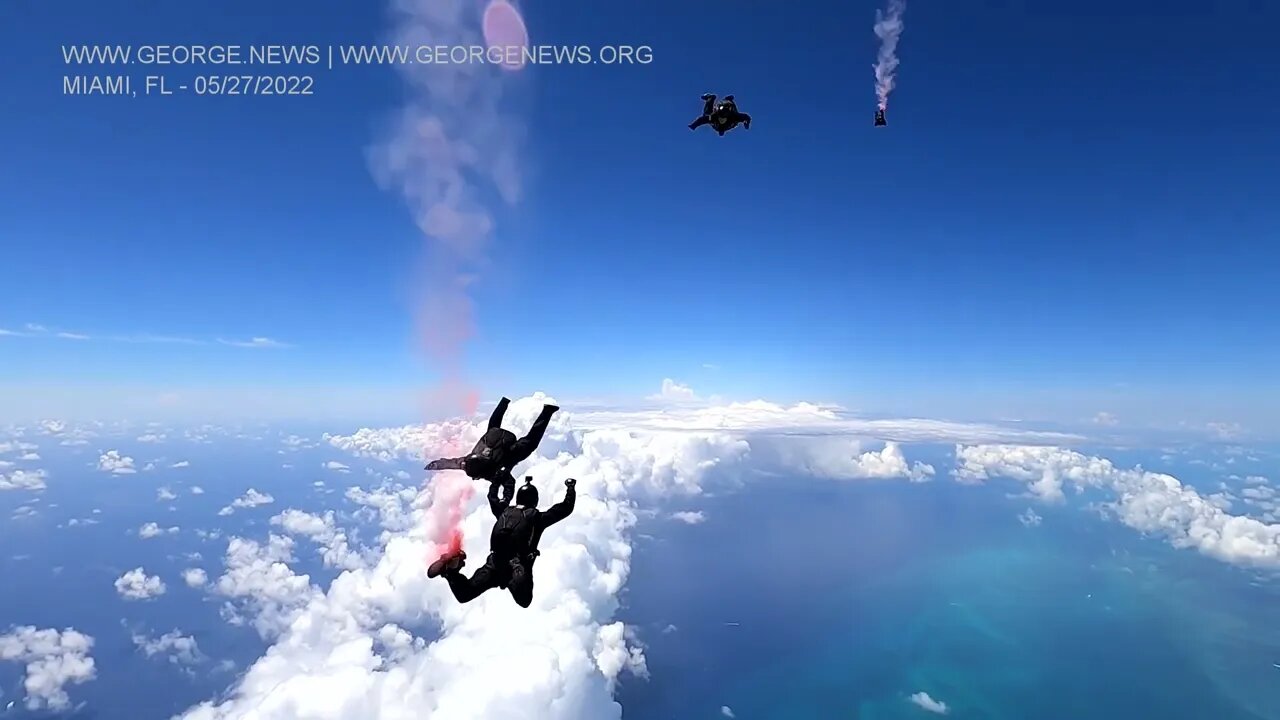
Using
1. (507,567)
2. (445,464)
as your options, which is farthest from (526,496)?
(445,464)

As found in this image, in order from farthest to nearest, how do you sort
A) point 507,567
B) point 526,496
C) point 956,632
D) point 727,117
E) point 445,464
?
point 956,632 → point 727,117 → point 526,496 → point 507,567 → point 445,464

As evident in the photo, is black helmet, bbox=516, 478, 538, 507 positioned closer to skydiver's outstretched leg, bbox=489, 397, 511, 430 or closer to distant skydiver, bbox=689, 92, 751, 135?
skydiver's outstretched leg, bbox=489, 397, 511, 430

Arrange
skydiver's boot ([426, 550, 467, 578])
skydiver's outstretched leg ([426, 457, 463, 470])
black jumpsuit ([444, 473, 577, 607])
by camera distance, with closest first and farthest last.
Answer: skydiver's boot ([426, 550, 467, 578]), skydiver's outstretched leg ([426, 457, 463, 470]), black jumpsuit ([444, 473, 577, 607])

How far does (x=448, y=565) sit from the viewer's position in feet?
22.5

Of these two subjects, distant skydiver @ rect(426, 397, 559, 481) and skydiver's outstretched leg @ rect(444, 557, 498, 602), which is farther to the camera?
distant skydiver @ rect(426, 397, 559, 481)

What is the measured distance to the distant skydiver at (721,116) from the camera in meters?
9.77

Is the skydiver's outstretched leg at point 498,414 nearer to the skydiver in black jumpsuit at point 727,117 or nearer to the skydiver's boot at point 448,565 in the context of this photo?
the skydiver's boot at point 448,565

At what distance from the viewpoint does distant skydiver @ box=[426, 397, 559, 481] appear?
23.9ft

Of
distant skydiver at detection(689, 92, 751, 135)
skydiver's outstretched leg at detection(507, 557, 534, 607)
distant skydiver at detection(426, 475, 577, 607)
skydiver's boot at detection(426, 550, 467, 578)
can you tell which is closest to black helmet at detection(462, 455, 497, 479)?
distant skydiver at detection(426, 475, 577, 607)

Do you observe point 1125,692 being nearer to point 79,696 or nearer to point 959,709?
point 959,709

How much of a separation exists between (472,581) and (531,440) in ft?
6.92

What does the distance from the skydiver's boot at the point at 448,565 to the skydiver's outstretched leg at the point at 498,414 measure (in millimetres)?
1796

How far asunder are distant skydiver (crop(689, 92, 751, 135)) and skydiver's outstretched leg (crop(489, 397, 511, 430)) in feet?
20.7

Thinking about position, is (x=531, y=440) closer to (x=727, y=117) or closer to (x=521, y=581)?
(x=521, y=581)
